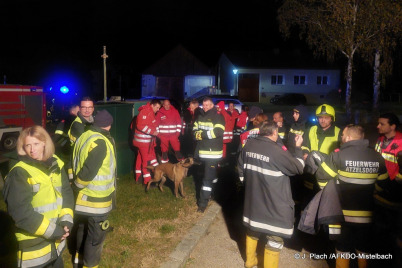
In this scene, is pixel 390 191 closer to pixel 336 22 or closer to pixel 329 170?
pixel 329 170

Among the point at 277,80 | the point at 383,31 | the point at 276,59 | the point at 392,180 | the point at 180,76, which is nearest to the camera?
the point at 392,180

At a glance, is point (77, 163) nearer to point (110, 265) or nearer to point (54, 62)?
point (110, 265)

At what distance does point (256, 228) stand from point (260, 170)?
0.70 m

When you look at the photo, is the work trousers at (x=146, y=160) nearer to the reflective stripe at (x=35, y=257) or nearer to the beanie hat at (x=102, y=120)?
the beanie hat at (x=102, y=120)

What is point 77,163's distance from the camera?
12.5 ft

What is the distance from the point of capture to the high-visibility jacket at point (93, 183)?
372 cm

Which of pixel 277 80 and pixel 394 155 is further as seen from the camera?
pixel 277 80

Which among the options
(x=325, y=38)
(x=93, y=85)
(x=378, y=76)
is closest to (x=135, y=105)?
(x=325, y=38)

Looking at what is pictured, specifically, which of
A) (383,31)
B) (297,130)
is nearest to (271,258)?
(297,130)

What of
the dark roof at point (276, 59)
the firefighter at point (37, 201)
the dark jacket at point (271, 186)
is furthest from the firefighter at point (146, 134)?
the dark roof at point (276, 59)

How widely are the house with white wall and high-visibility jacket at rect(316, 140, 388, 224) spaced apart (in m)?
34.5

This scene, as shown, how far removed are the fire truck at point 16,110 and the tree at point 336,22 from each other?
53.3ft

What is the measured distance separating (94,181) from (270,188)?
1978 millimetres

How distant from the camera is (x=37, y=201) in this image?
2984 mm
